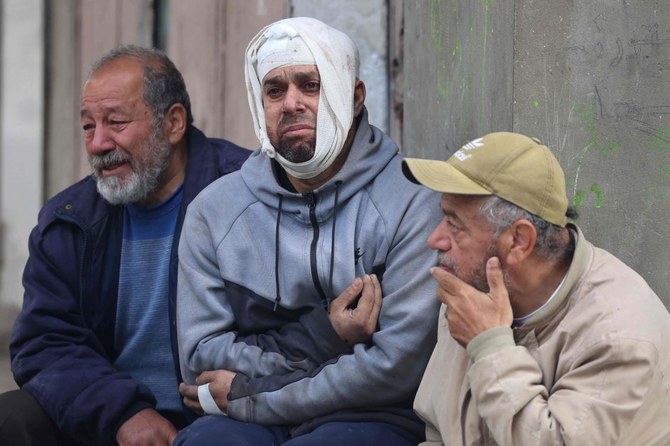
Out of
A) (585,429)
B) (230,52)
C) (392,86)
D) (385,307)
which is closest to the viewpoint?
(585,429)

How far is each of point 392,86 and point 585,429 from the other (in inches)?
115

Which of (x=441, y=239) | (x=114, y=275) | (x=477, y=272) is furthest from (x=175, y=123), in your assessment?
(x=477, y=272)

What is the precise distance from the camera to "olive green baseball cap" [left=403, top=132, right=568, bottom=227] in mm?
3117

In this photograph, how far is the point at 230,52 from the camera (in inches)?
236

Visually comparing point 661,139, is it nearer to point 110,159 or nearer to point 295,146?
point 295,146

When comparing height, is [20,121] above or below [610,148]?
below

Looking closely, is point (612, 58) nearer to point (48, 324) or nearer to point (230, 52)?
point (48, 324)

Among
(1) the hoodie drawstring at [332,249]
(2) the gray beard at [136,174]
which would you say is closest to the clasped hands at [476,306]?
(1) the hoodie drawstring at [332,249]

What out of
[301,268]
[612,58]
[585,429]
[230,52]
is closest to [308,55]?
[301,268]

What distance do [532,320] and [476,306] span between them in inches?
5.9

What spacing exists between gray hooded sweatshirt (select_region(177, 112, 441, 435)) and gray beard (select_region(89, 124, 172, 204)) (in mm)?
386

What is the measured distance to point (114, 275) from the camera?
433cm

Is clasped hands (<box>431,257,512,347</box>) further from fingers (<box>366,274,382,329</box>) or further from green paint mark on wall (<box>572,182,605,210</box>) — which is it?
green paint mark on wall (<box>572,182,605,210</box>)

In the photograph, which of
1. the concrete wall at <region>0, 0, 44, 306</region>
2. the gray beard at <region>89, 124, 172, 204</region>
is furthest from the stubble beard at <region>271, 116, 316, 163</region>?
the concrete wall at <region>0, 0, 44, 306</region>
